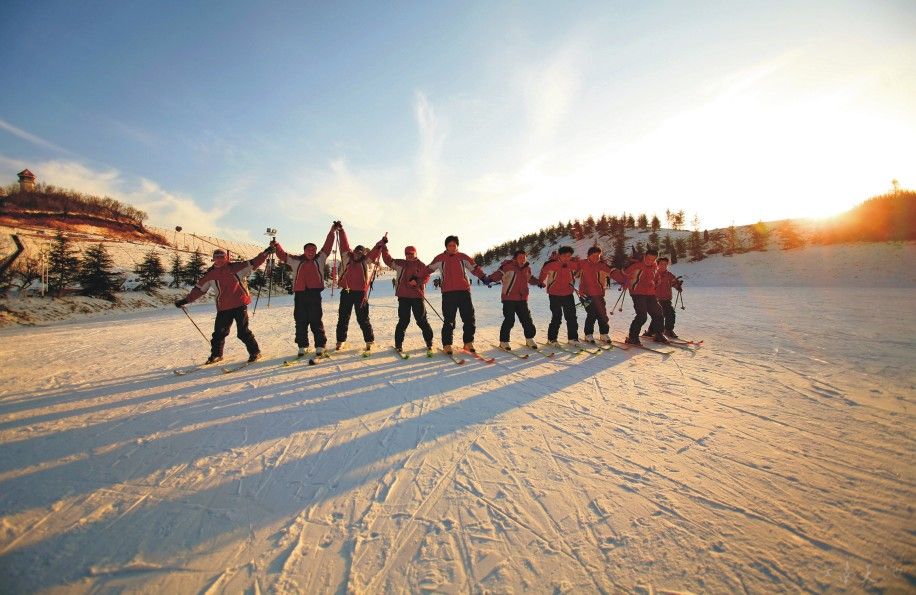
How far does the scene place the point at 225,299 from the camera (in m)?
6.65

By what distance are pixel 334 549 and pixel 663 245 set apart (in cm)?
4824

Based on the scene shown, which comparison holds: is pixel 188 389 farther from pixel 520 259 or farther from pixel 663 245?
pixel 663 245

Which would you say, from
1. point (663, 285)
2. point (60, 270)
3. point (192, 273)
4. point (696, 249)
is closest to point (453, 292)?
point (663, 285)

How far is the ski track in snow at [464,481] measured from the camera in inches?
80.5

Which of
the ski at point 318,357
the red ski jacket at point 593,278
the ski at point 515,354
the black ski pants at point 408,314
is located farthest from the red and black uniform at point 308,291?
the red ski jacket at point 593,278

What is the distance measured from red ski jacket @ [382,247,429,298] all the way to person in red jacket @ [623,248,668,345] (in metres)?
5.05

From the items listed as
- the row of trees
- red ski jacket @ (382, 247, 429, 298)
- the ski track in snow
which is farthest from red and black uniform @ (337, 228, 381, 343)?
the row of trees

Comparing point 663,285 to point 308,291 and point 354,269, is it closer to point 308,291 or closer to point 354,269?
point 354,269

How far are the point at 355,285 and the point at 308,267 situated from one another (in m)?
1.03

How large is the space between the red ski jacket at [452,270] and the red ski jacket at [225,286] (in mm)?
3547

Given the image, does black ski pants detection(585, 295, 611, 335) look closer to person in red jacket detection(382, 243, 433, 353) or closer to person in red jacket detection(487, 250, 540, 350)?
person in red jacket detection(487, 250, 540, 350)

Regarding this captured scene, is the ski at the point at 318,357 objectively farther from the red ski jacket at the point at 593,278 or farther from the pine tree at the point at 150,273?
the pine tree at the point at 150,273

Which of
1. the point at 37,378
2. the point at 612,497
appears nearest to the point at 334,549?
the point at 612,497

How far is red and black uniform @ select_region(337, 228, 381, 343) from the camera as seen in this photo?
7465 mm
